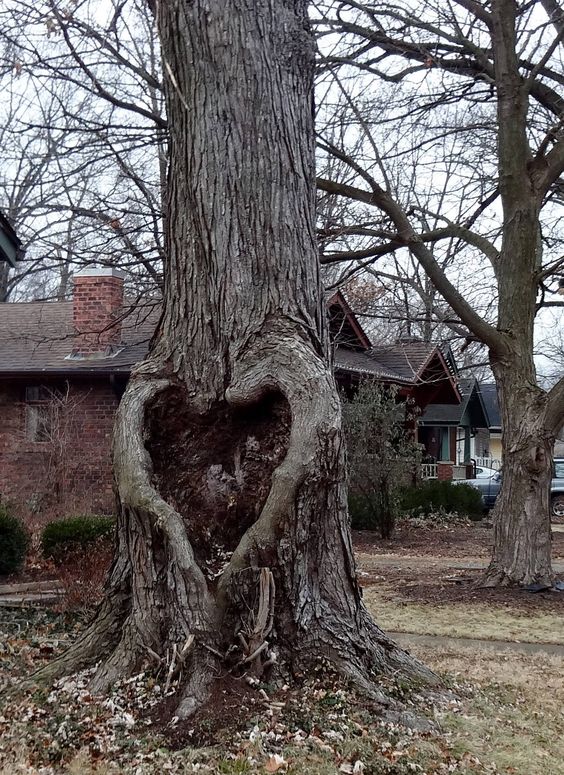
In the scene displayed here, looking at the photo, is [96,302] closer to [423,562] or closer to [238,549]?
[423,562]

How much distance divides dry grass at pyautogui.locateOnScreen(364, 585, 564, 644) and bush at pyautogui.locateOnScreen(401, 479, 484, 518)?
10.5m

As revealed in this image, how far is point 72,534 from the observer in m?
9.33

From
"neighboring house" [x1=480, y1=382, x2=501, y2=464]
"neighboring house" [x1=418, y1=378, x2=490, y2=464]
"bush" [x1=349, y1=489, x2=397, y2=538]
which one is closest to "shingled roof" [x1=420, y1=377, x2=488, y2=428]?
"neighboring house" [x1=418, y1=378, x2=490, y2=464]

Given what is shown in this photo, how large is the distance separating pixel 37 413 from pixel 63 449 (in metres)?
1.50

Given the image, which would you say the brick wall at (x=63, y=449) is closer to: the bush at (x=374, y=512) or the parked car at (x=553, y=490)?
the bush at (x=374, y=512)

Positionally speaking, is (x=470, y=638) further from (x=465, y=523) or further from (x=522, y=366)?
(x=465, y=523)

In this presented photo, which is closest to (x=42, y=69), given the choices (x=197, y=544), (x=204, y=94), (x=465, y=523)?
(x=204, y=94)

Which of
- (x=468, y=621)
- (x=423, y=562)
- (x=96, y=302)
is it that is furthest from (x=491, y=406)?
(x=468, y=621)

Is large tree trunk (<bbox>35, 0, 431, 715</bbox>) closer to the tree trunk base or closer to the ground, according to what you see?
the tree trunk base

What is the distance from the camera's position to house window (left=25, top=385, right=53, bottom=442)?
56.8ft

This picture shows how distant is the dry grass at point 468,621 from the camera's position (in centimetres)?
743

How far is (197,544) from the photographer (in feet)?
15.0

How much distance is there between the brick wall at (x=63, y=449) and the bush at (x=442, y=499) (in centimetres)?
705

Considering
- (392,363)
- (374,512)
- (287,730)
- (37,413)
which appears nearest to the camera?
(287,730)
